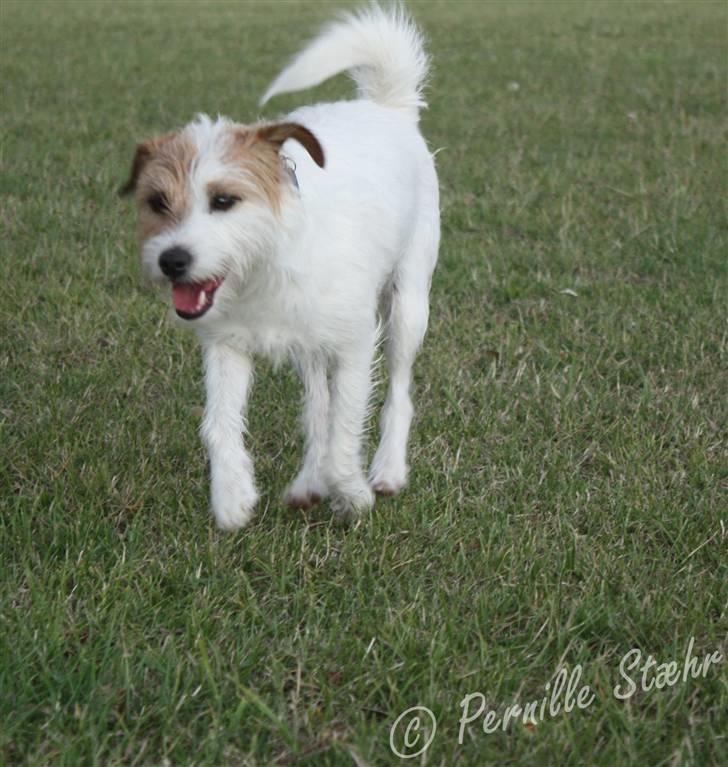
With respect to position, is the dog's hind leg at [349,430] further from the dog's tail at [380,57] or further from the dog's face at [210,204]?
the dog's tail at [380,57]

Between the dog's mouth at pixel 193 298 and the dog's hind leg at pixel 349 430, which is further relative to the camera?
the dog's hind leg at pixel 349 430

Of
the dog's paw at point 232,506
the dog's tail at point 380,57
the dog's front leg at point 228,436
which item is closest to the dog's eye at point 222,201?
the dog's front leg at point 228,436

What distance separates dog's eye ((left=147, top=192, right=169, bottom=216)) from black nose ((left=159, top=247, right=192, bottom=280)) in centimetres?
15

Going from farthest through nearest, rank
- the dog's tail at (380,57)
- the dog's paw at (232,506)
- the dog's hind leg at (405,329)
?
1. the dog's tail at (380,57)
2. the dog's hind leg at (405,329)
3. the dog's paw at (232,506)

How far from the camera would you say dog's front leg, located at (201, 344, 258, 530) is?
3.31 metres

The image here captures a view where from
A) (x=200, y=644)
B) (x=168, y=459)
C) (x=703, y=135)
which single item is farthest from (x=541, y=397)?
(x=703, y=135)

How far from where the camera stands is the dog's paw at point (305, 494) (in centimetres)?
359

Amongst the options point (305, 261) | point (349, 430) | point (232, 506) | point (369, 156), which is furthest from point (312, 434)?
point (369, 156)

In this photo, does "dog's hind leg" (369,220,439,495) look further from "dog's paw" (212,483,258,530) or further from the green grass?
"dog's paw" (212,483,258,530)

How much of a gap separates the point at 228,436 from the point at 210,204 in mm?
713

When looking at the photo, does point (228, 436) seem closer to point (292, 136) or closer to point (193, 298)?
point (193, 298)

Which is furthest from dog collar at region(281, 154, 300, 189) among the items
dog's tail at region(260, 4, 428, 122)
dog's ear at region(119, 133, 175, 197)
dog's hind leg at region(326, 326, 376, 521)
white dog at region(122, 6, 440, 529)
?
dog's tail at region(260, 4, 428, 122)

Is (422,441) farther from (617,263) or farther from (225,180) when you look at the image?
(617,263)

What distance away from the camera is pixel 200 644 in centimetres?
266
